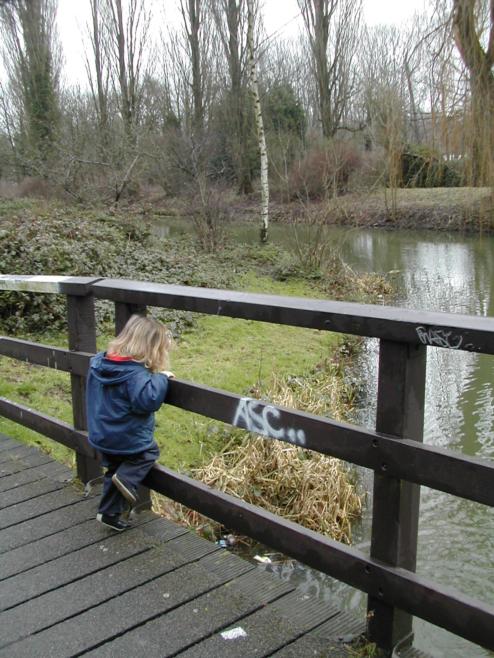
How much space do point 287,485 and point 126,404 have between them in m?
2.79

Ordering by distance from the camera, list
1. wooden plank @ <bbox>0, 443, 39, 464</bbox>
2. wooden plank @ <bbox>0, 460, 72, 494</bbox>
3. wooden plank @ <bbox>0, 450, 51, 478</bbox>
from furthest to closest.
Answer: wooden plank @ <bbox>0, 443, 39, 464</bbox>
wooden plank @ <bbox>0, 450, 51, 478</bbox>
wooden plank @ <bbox>0, 460, 72, 494</bbox>

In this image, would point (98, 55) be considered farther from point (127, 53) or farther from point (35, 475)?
point (35, 475)

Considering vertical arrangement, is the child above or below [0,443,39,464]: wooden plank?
above

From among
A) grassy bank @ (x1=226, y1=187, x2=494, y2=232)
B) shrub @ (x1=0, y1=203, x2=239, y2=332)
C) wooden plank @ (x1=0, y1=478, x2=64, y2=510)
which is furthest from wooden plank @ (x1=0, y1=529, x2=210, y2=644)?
grassy bank @ (x1=226, y1=187, x2=494, y2=232)

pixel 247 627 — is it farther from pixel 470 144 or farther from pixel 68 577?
pixel 470 144

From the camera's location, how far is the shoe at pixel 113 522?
285 cm

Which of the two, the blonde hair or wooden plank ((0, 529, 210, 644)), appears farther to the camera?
the blonde hair

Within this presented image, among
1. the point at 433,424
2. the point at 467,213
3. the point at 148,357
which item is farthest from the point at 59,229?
the point at 467,213

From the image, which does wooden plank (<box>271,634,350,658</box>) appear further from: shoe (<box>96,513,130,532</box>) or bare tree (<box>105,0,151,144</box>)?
bare tree (<box>105,0,151,144</box>)

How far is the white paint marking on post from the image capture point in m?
2.15

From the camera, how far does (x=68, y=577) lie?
254cm

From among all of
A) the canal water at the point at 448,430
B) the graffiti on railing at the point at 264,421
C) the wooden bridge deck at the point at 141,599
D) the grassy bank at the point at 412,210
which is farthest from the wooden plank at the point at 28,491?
the grassy bank at the point at 412,210

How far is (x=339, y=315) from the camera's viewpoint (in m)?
2.05

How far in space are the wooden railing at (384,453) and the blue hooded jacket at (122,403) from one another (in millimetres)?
129
